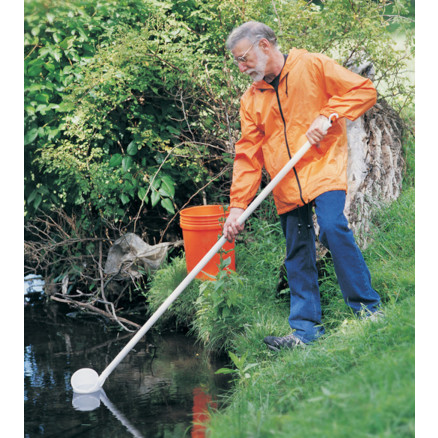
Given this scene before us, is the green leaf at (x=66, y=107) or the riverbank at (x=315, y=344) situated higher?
the green leaf at (x=66, y=107)

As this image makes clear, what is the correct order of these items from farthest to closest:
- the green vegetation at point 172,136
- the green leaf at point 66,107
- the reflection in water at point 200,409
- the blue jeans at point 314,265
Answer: the green leaf at point 66,107
the green vegetation at point 172,136
the blue jeans at point 314,265
the reflection in water at point 200,409

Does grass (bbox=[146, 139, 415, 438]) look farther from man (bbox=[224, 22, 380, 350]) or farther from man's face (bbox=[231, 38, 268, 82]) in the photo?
man's face (bbox=[231, 38, 268, 82])

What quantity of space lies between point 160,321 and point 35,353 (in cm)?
94

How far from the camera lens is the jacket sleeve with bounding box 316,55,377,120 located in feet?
10.2

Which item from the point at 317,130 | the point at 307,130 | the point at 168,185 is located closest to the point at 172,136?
the point at 168,185

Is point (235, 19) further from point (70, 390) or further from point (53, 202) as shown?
point (70, 390)

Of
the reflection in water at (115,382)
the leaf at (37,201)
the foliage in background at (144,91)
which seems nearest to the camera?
the reflection in water at (115,382)

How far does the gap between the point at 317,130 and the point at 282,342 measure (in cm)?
121

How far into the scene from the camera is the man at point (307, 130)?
3.14 meters

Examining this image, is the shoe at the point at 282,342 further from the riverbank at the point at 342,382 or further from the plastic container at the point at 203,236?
the plastic container at the point at 203,236

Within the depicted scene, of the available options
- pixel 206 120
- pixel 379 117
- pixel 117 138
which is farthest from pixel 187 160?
pixel 379 117

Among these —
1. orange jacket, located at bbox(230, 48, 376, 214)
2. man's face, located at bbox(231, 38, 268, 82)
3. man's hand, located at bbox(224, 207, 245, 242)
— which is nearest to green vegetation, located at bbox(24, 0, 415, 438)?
man's hand, located at bbox(224, 207, 245, 242)

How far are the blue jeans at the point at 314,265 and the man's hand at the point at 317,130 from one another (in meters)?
0.31

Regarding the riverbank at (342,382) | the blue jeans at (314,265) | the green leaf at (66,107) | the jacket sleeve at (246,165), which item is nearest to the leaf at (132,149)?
the green leaf at (66,107)
